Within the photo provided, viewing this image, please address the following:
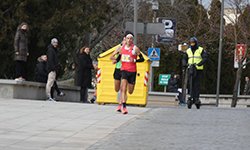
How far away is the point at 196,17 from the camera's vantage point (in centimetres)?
3725

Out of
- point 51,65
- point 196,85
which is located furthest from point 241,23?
point 196,85

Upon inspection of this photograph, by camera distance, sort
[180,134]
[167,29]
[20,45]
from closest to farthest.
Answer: [180,134]
[20,45]
[167,29]

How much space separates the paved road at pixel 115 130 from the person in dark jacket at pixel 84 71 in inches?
205

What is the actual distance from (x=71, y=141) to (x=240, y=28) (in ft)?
88.1

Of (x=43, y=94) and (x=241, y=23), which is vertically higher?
(x=241, y=23)

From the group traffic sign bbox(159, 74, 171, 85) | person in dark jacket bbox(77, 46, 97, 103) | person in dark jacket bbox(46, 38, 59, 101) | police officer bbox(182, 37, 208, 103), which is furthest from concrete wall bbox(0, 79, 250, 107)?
police officer bbox(182, 37, 208, 103)

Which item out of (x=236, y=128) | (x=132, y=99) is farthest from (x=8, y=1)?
(x=236, y=128)

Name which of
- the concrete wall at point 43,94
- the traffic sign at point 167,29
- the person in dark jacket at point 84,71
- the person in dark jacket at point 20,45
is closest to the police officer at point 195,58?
the person in dark jacket at point 84,71

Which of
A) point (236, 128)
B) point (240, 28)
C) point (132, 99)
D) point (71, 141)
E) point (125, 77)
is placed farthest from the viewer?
point (240, 28)

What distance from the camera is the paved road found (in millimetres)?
7098

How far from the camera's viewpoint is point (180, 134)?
8.26 m

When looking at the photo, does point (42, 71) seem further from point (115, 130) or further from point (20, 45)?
point (115, 130)

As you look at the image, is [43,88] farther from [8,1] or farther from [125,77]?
[125,77]

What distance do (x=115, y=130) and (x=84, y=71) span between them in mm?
8728
